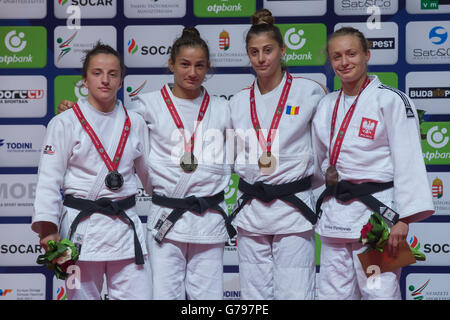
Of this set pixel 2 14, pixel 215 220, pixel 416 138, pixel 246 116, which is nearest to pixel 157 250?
pixel 215 220

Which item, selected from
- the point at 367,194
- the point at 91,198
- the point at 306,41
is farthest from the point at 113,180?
the point at 306,41

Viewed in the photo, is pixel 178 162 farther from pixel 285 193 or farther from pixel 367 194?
pixel 367 194

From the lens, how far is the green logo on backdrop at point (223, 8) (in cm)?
461

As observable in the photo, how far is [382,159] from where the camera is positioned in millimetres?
3129

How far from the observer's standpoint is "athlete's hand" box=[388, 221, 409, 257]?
3.05m

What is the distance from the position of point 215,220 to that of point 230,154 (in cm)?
43

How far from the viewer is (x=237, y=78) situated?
15.3ft

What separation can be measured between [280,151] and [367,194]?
0.55 metres

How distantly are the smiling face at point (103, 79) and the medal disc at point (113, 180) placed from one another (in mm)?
372

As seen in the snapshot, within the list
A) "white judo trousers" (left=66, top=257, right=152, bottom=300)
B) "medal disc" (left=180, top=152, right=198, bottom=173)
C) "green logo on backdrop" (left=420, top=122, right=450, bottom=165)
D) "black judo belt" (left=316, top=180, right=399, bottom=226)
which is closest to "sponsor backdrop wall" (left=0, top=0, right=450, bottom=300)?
"green logo on backdrop" (left=420, top=122, right=450, bottom=165)

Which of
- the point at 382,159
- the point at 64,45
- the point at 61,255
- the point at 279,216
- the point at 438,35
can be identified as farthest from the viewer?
the point at 64,45

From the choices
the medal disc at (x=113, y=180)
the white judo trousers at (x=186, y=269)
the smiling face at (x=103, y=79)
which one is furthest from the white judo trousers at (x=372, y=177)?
the smiling face at (x=103, y=79)
